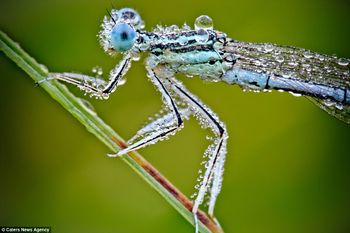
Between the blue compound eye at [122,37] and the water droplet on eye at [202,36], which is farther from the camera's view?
the water droplet on eye at [202,36]

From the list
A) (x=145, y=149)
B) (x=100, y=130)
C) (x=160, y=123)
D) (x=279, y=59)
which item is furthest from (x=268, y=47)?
(x=100, y=130)

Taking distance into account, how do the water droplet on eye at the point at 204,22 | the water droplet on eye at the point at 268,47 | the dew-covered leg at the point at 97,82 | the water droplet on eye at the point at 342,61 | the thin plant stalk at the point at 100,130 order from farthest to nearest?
the water droplet on eye at the point at 342,61
the water droplet on eye at the point at 268,47
the water droplet on eye at the point at 204,22
the dew-covered leg at the point at 97,82
the thin plant stalk at the point at 100,130

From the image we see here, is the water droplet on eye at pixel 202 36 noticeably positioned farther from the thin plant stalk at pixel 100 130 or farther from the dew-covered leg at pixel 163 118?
the thin plant stalk at pixel 100 130

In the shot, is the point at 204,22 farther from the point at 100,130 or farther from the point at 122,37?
the point at 100,130

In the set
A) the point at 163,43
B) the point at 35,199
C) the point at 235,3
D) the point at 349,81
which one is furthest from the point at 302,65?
the point at 35,199

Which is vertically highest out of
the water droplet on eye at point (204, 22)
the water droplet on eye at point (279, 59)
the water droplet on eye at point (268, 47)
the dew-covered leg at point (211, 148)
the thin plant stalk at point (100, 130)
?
the water droplet on eye at point (268, 47)

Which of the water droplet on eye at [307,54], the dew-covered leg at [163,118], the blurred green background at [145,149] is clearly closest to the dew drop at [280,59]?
the water droplet on eye at [307,54]

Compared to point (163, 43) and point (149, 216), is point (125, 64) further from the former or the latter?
point (149, 216)

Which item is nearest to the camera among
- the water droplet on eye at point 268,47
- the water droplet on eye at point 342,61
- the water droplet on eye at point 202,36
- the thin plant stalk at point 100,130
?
the thin plant stalk at point 100,130

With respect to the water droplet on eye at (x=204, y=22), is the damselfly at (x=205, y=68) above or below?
below
